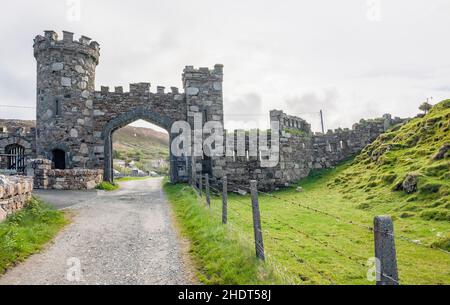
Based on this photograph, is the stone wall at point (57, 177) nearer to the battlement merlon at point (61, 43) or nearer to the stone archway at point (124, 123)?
the stone archway at point (124, 123)

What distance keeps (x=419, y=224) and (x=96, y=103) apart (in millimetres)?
18015

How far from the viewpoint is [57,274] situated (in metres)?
5.75

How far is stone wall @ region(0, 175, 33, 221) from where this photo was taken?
26.3ft

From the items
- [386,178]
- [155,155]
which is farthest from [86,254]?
[155,155]

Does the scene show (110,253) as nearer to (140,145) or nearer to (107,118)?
(107,118)

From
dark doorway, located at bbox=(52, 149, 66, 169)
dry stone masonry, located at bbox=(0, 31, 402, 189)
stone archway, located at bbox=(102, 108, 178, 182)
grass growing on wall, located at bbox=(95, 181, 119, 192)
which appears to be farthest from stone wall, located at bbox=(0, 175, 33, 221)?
dark doorway, located at bbox=(52, 149, 66, 169)

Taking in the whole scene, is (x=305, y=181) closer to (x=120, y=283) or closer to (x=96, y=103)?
(x=96, y=103)

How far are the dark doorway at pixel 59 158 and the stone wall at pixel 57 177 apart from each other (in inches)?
152

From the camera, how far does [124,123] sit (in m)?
21.1

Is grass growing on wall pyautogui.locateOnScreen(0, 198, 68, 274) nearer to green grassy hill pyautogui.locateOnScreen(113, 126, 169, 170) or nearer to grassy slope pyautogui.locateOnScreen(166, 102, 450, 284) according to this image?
grassy slope pyautogui.locateOnScreen(166, 102, 450, 284)

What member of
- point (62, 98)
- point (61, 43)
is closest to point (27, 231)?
point (62, 98)


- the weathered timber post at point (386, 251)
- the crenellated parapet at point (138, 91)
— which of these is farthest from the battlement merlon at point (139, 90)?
the weathered timber post at point (386, 251)

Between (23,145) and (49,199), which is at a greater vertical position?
(23,145)

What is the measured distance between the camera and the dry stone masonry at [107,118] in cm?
1939
